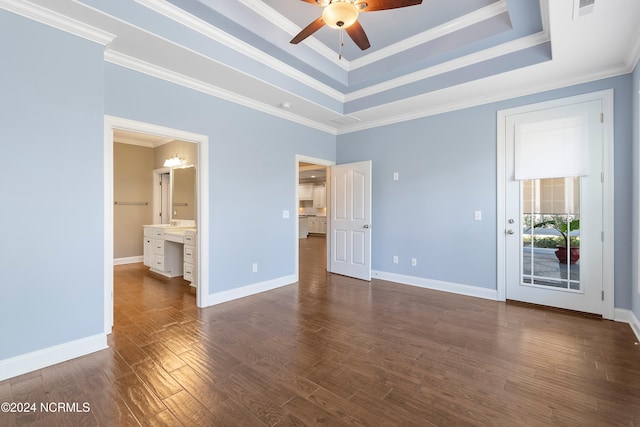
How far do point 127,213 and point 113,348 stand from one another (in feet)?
15.8

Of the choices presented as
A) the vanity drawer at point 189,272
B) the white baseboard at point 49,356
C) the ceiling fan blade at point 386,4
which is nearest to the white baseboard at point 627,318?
the ceiling fan blade at point 386,4

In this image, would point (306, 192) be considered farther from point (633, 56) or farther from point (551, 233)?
point (633, 56)

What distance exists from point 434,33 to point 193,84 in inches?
118

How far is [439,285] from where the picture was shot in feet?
14.1

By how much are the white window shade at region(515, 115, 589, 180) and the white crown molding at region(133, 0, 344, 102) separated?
280cm

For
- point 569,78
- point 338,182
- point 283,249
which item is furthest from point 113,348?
point 569,78

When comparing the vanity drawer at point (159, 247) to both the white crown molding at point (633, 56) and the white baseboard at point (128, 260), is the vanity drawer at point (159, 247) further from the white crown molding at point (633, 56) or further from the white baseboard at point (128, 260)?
the white crown molding at point (633, 56)

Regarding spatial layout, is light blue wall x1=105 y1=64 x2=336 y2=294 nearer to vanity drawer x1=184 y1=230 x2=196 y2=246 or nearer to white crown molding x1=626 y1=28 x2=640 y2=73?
vanity drawer x1=184 y1=230 x2=196 y2=246

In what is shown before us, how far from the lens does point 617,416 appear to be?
1.68m

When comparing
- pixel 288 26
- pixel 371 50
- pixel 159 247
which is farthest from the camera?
pixel 159 247

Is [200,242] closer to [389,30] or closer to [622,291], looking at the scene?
[389,30]

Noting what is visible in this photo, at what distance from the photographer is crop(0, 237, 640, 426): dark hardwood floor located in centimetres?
170

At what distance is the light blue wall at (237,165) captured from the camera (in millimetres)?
2997

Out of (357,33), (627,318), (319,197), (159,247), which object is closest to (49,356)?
(159,247)
